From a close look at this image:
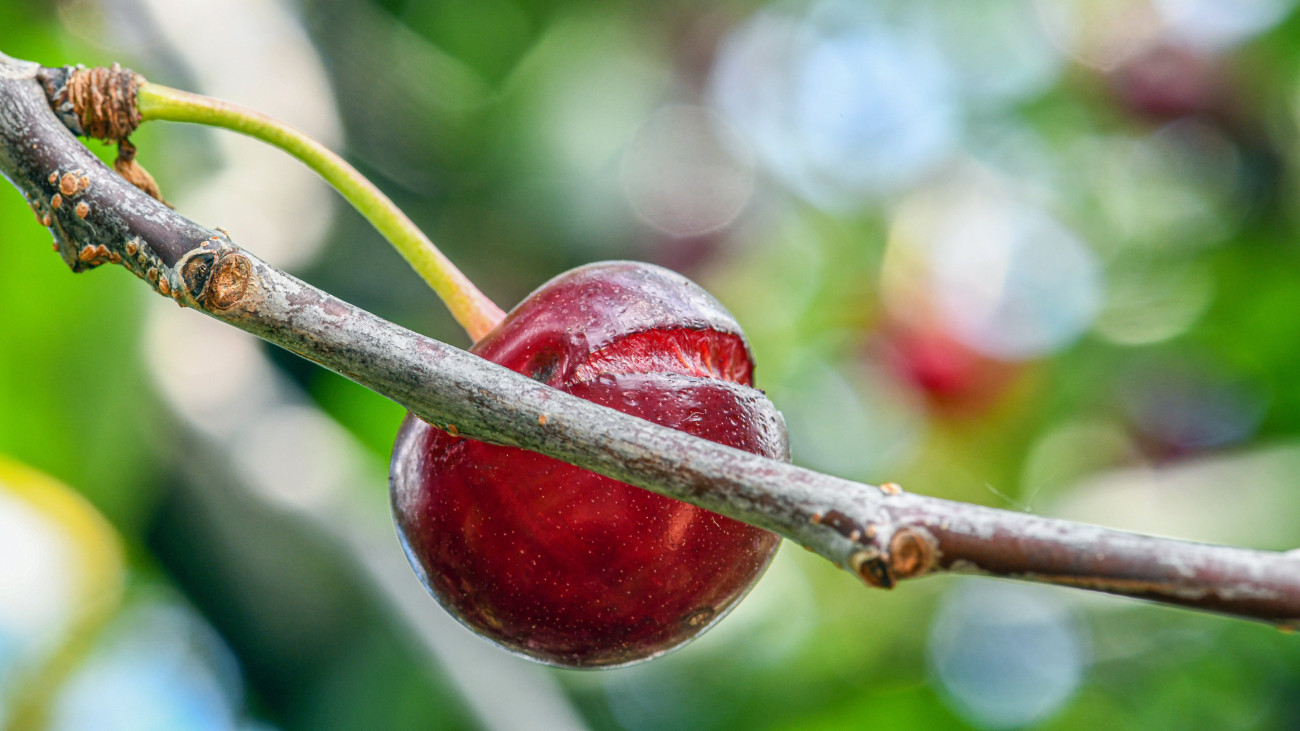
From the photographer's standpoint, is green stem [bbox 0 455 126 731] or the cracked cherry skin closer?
the cracked cherry skin

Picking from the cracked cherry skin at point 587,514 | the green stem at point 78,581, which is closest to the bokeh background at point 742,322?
the green stem at point 78,581

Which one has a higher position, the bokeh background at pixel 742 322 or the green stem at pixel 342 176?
the green stem at pixel 342 176

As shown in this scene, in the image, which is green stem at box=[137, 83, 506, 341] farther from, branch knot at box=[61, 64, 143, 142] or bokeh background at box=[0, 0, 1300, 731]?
bokeh background at box=[0, 0, 1300, 731]

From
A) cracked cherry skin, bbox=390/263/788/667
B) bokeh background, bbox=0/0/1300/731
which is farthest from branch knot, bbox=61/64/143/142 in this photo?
bokeh background, bbox=0/0/1300/731

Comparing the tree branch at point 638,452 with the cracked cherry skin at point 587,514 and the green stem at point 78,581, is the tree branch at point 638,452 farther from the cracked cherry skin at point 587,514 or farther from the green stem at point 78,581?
the green stem at point 78,581

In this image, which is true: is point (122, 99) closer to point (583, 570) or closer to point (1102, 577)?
point (583, 570)

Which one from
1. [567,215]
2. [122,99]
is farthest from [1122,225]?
[122,99]
